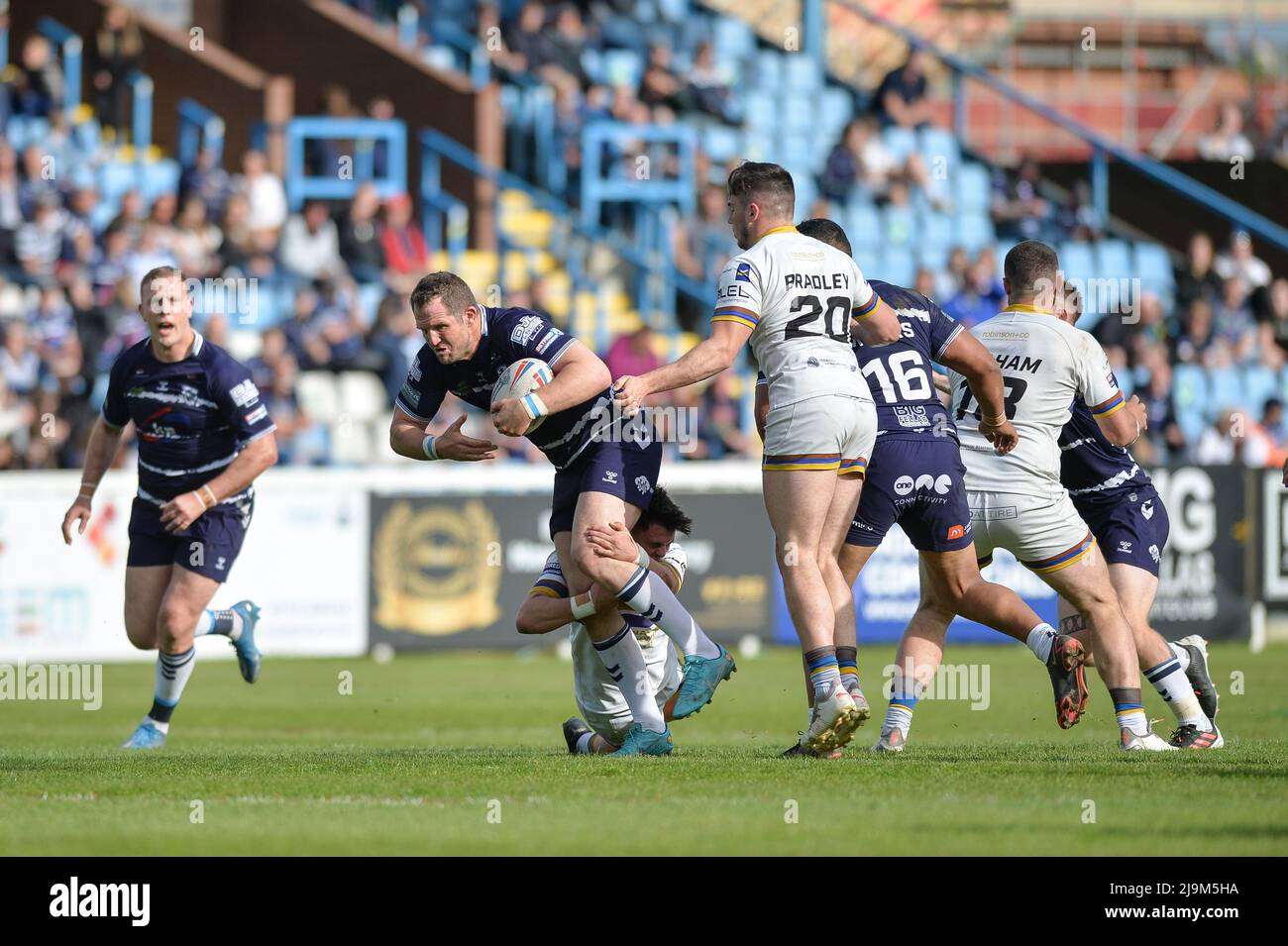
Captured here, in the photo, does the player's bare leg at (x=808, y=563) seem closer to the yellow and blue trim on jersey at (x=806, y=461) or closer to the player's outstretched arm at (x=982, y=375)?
the yellow and blue trim on jersey at (x=806, y=461)

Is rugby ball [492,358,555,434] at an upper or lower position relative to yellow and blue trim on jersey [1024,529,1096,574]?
upper

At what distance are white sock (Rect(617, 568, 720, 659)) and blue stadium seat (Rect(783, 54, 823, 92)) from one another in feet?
63.2

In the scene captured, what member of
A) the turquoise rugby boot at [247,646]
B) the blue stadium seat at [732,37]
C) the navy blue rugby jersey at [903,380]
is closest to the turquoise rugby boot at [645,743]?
the navy blue rugby jersey at [903,380]

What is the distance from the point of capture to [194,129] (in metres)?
25.9

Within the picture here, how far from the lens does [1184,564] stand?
2003 centimetres

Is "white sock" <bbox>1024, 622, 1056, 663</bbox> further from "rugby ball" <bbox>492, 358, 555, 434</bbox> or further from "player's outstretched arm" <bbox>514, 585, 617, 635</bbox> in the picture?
"rugby ball" <bbox>492, 358, 555, 434</bbox>

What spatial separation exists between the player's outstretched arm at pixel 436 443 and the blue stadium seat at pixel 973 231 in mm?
17060

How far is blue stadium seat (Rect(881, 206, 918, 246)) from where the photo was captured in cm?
2530

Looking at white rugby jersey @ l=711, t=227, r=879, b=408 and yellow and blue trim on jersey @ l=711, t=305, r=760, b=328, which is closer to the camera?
yellow and blue trim on jersey @ l=711, t=305, r=760, b=328

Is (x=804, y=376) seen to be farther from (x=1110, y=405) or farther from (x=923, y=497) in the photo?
(x=1110, y=405)

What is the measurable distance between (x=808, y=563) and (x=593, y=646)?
130 centimetres

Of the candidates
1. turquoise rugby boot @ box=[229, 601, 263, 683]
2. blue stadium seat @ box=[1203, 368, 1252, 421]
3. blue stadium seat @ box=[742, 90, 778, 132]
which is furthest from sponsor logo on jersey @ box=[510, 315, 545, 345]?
blue stadium seat @ box=[742, 90, 778, 132]
